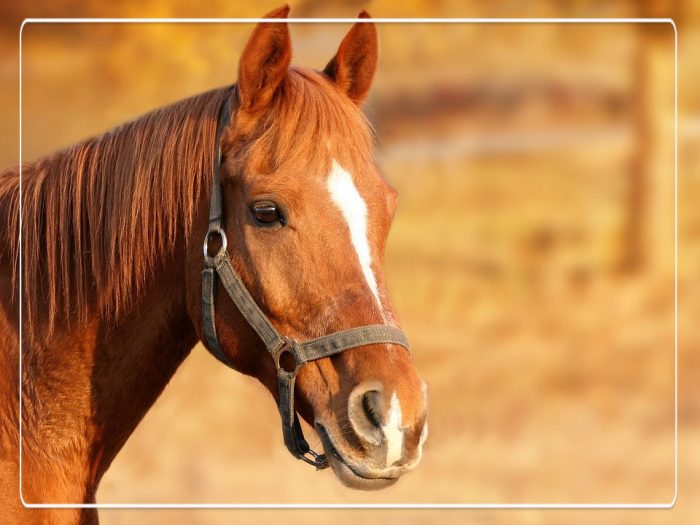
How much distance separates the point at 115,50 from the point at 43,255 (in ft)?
5.44

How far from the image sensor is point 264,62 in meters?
2.14

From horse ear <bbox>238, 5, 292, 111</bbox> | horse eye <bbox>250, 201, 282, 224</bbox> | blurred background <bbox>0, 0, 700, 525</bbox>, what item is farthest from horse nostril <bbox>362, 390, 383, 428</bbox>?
blurred background <bbox>0, 0, 700, 525</bbox>

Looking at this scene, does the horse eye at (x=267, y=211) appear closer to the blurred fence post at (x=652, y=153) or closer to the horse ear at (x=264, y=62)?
the horse ear at (x=264, y=62)

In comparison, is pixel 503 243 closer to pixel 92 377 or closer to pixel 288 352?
pixel 288 352

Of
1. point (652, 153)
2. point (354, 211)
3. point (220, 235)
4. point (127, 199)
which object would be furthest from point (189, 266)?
point (652, 153)

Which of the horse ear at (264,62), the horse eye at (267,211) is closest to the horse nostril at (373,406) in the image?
the horse eye at (267,211)

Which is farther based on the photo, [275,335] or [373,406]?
[275,335]

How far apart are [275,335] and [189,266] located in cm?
32

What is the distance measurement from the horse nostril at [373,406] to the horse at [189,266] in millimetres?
78

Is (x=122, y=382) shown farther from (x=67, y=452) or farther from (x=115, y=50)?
(x=115, y=50)

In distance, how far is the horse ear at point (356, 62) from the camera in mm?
2365

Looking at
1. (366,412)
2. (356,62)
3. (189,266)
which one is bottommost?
(366,412)

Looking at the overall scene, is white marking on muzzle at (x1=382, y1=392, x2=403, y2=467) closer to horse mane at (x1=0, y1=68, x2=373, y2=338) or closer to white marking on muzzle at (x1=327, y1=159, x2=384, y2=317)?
white marking on muzzle at (x1=327, y1=159, x2=384, y2=317)

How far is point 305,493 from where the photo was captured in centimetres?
397
